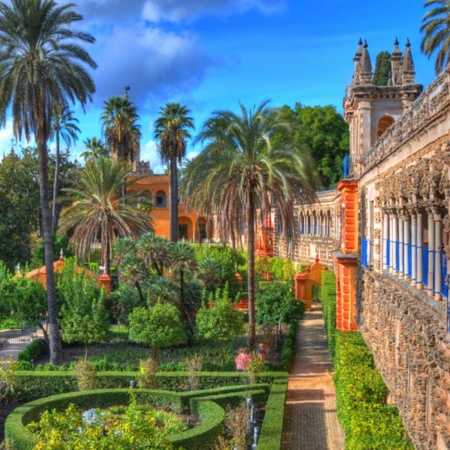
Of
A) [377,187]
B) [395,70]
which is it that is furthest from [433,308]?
[395,70]

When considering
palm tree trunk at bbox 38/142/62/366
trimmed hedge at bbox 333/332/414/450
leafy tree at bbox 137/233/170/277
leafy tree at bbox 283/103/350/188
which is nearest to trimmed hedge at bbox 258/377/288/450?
trimmed hedge at bbox 333/332/414/450

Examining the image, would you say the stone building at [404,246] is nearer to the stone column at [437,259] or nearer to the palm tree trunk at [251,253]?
the stone column at [437,259]

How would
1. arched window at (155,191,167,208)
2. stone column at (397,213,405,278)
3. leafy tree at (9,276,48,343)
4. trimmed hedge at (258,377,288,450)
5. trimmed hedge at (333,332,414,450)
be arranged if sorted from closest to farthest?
trimmed hedge at (333,332,414,450)
stone column at (397,213,405,278)
trimmed hedge at (258,377,288,450)
leafy tree at (9,276,48,343)
arched window at (155,191,167,208)

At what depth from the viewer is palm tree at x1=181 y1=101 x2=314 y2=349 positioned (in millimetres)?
22156

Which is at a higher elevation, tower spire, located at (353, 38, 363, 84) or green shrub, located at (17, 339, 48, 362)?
tower spire, located at (353, 38, 363, 84)

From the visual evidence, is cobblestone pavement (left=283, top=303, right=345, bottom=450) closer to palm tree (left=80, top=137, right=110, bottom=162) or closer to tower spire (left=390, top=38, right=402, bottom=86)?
tower spire (left=390, top=38, right=402, bottom=86)

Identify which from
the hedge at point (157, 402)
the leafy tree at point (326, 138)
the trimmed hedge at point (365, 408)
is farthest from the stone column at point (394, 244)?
the leafy tree at point (326, 138)

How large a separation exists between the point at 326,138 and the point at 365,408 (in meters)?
42.2

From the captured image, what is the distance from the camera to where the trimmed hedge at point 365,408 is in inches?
429

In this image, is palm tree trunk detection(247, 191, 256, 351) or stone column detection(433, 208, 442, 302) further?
palm tree trunk detection(247, 191, 256, 351)

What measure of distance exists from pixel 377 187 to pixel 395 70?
1118 centimetres

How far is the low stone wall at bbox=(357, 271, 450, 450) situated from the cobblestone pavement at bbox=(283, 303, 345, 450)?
282 centimetres

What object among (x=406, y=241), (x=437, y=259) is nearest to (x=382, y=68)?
(x=406, y=241)

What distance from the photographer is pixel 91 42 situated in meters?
24.3
